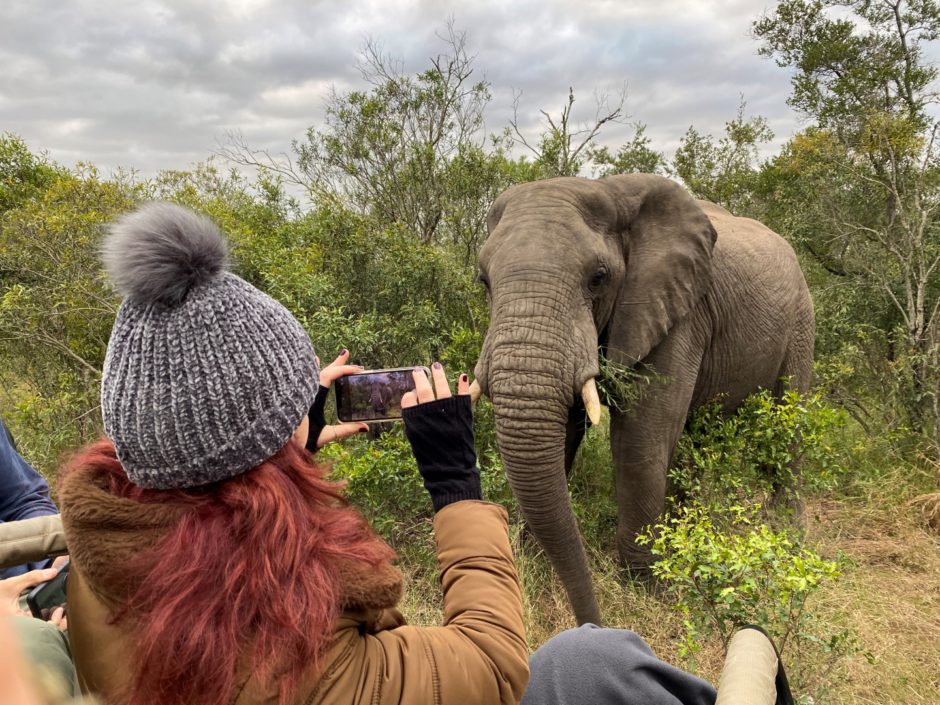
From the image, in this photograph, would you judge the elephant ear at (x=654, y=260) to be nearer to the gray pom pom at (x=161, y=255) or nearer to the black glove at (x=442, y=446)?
the black glove at (x=442, y=446)

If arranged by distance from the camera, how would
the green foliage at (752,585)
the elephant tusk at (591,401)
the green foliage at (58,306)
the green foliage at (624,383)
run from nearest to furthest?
the green foliage at (752,585) < the elephant tusk at (591,401) < the green foliage at (624,383) < the green foliage at (58,306)

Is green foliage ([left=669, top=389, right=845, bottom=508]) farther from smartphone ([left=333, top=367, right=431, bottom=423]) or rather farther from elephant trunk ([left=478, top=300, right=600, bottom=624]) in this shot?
smartphone ([left=333, top=367, right=431, bottom=423])

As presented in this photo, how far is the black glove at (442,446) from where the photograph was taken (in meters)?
1.44

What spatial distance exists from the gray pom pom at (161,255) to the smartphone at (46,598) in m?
0.82

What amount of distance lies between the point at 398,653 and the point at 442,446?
0.49 m

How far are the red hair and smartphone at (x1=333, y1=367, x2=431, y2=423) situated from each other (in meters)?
0.83

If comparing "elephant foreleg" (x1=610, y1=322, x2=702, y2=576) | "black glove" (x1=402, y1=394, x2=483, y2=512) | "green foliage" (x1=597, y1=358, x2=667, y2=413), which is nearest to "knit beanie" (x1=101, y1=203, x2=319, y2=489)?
"black glove" (x1=402, y1=394, x2=483, y2=512)

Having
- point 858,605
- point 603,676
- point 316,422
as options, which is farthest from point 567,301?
point 858,605

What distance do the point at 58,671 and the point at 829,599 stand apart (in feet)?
14.4

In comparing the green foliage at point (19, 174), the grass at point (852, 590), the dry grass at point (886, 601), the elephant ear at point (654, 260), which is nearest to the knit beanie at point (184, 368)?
the grass at point (852, 590)

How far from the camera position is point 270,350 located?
1.18 metres

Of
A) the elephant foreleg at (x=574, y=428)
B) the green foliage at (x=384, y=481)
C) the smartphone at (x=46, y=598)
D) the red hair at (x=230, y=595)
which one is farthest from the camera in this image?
the elephant foreleg at (x=574, y=428)

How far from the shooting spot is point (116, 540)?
3.47 feet

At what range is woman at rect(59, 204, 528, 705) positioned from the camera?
3.33ft
